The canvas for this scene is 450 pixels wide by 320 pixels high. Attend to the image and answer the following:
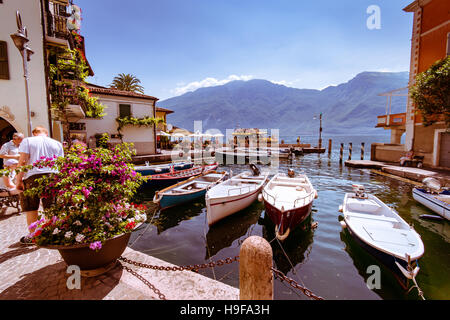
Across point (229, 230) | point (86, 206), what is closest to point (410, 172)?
point (229, 230)

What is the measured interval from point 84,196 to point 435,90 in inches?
818

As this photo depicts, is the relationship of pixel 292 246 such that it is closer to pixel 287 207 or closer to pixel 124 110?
pixel 287 207

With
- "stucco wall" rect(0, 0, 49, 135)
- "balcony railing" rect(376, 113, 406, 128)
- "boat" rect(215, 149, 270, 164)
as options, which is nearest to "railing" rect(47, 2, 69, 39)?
"stucco wall" rect(0, 0, 49, 135)

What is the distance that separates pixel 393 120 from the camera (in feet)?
82.2

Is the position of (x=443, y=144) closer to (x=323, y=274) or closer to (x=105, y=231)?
(x=323, y=274)

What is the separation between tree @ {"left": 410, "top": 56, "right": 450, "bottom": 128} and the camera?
14.1 metres

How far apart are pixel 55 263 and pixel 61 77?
14274 mm

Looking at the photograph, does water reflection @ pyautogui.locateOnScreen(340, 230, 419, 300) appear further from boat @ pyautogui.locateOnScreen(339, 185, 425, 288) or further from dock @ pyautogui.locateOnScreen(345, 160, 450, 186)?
dock @ pyautogui.locateOnScreen(345, 160, 450, 186)

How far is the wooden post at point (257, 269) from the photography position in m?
2.45

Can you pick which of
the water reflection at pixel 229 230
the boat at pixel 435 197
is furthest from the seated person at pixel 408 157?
the water reflection at pixel 229 230

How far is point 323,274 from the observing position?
6.39 meters

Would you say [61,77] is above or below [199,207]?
above

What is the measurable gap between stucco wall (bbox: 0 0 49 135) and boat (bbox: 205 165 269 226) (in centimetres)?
954
